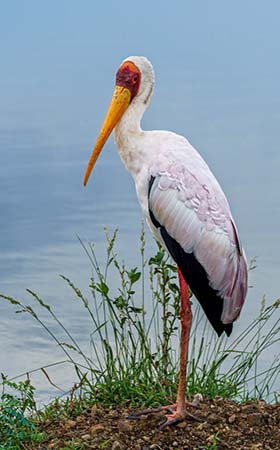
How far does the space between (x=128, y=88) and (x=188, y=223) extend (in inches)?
34.3

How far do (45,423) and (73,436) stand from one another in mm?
366

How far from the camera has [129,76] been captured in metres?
7.18

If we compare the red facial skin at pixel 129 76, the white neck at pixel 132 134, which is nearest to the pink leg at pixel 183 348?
the white neck at pixel 132 134

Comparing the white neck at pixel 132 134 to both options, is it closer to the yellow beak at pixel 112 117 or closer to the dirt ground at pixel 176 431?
the yellow beak at pixel 112 117

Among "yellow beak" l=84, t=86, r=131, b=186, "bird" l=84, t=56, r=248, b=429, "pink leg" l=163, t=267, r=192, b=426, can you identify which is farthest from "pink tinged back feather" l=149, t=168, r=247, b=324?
"yellow beak" l=84, t=86, r=131, b=186

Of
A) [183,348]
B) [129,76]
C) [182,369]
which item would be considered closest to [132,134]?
[129,76]

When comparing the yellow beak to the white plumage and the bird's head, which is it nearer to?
the bird's head

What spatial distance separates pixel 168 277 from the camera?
7.49 metres

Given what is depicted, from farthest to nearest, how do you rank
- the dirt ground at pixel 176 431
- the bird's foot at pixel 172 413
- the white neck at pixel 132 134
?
1. the white neck at pixel 132 134
2. the bird's foot at pixel 172 413
3. the dirt ground at pixel 176 431

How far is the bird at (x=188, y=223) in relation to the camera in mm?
6957

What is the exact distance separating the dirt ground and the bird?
9 centimetres

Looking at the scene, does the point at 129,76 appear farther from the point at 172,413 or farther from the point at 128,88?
the point at 172,413

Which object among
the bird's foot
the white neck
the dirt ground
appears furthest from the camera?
the white neck

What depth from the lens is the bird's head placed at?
7188mm
